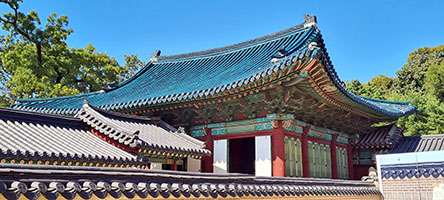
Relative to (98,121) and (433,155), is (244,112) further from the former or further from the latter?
(433,155)

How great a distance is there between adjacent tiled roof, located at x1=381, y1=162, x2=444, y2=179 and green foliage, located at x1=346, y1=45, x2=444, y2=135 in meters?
18.8

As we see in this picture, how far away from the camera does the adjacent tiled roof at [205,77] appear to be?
12258 mm

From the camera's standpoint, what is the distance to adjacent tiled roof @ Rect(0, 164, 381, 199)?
4012 mm

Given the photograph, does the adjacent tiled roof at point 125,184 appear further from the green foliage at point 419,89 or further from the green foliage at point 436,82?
the green foliage at point 436,82

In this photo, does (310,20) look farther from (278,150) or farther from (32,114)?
(32,114)

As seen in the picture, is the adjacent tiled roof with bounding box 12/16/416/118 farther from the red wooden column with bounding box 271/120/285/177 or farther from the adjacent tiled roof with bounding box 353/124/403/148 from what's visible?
the red wooden column with bounding box 271/120/285/177

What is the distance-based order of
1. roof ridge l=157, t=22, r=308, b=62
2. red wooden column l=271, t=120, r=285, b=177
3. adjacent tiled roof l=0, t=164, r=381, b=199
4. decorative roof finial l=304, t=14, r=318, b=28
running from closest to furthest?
adjacent tiled roof l=0, t=164, r=381, b=199 < red wooden column l=271, t=120, r=285, b=177 < decorative roof finial l=304, t=14, r=318, b=28 < roof ridge l=157, t=22, r=308, b=62

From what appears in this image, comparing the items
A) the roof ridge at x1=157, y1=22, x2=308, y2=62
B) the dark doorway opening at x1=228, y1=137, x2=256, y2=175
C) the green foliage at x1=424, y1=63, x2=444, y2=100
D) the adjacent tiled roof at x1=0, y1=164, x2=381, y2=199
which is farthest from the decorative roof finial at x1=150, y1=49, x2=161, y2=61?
the green foliage at x1=424, y1=63, x2=444, y2=100

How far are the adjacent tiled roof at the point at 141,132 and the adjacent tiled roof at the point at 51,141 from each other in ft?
1.08

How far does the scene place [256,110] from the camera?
1278 cm

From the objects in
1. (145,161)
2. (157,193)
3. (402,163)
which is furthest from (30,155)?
(402,163)

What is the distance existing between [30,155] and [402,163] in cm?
921

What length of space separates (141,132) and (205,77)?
14.1 feet

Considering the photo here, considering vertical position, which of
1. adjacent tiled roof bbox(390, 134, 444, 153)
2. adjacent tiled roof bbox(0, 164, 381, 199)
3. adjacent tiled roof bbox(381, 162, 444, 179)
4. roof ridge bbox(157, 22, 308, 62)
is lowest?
adjacent tiled roof bbox(0, 164, 381, 199)
